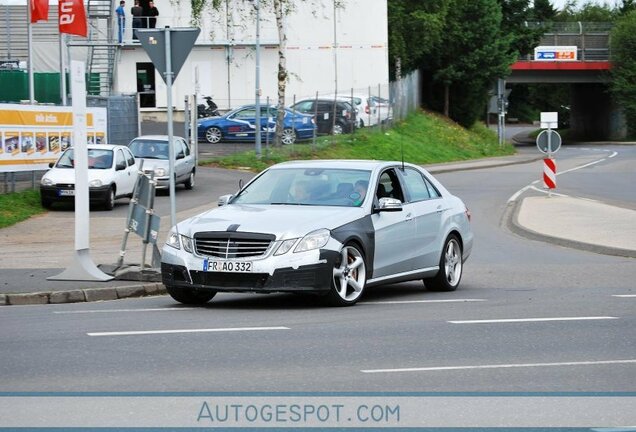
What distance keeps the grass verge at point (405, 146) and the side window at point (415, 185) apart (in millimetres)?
24335

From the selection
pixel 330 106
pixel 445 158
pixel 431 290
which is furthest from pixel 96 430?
pixel 445 158

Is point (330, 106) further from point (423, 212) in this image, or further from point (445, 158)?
point (423, 212)

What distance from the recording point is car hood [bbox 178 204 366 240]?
524 inches

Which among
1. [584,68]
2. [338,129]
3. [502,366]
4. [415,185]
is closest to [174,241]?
[415,185]

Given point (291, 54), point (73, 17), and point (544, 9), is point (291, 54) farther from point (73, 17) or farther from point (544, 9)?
point (544, 9)

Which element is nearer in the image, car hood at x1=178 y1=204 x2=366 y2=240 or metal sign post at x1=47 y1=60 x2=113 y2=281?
car hood at x1=178 y1=204 x2=366 y2=240

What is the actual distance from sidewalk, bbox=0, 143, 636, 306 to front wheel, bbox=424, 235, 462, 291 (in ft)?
10.6

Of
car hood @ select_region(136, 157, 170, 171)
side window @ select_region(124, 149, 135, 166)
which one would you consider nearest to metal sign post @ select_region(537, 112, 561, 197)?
car hood @ select_region(136, 157, 170, 171)

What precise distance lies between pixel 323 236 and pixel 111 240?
12.9m

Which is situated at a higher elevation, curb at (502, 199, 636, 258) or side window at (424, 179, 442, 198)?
side window at (424, 179, 442, 198)

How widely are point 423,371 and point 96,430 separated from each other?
9.43 ft

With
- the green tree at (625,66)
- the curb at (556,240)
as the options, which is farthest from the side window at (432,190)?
the green tree at (625,66)

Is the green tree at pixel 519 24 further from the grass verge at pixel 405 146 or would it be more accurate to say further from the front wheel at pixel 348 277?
the front wheel at pixel 348 277

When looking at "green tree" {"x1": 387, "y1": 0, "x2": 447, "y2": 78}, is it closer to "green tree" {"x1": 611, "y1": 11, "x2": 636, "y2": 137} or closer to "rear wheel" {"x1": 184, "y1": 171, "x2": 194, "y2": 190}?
"green tree" {"x1": 611, "y1": 11, "x2": 636, "y2": 137}
